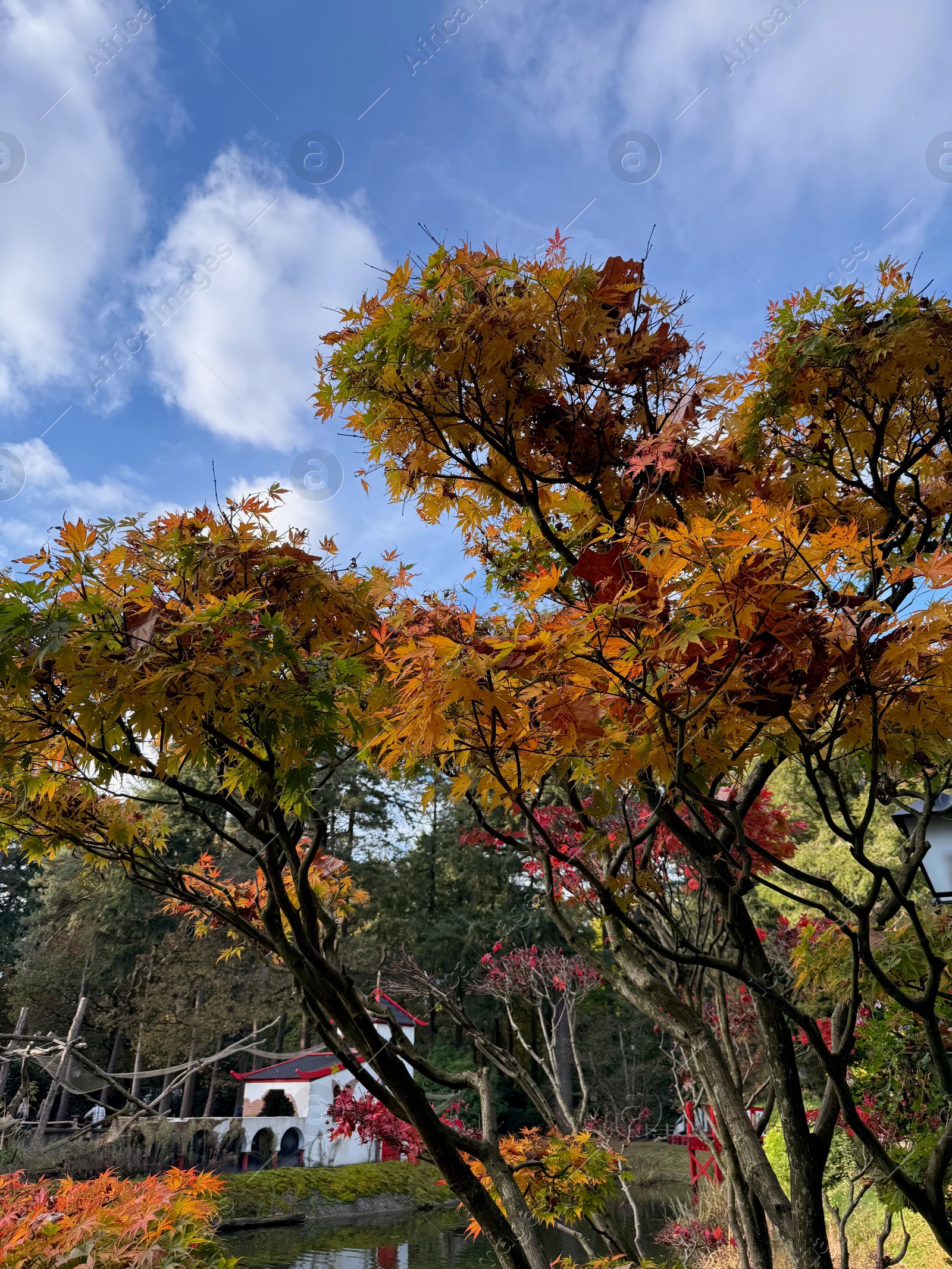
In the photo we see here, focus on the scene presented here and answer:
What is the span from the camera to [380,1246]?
453 inches

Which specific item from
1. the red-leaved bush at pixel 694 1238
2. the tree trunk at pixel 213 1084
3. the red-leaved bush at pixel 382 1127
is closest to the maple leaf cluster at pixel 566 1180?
the red-leaved bush at pixel 694 1238

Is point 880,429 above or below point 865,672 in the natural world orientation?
above

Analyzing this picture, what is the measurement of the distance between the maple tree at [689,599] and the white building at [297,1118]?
43.5 feet

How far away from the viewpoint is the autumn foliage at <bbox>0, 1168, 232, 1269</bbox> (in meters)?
3.40

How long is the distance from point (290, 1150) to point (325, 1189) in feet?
7.14

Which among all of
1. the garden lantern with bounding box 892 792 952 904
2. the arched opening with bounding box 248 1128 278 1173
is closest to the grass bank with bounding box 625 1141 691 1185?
the arched opening with bounding box 248 1128 278 1173

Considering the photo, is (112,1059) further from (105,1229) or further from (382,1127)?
(105,1229)

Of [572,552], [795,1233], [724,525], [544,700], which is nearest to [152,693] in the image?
[544,700]

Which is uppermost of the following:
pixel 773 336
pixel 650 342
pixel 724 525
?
pixel 773 336

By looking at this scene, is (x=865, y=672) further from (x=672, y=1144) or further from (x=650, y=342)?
(x=672, y=1144)

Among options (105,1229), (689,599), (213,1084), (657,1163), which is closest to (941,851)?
(689,599)

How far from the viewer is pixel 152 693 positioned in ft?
6.35

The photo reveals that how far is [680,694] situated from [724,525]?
0.38 m

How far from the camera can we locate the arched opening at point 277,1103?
15.7 metres
